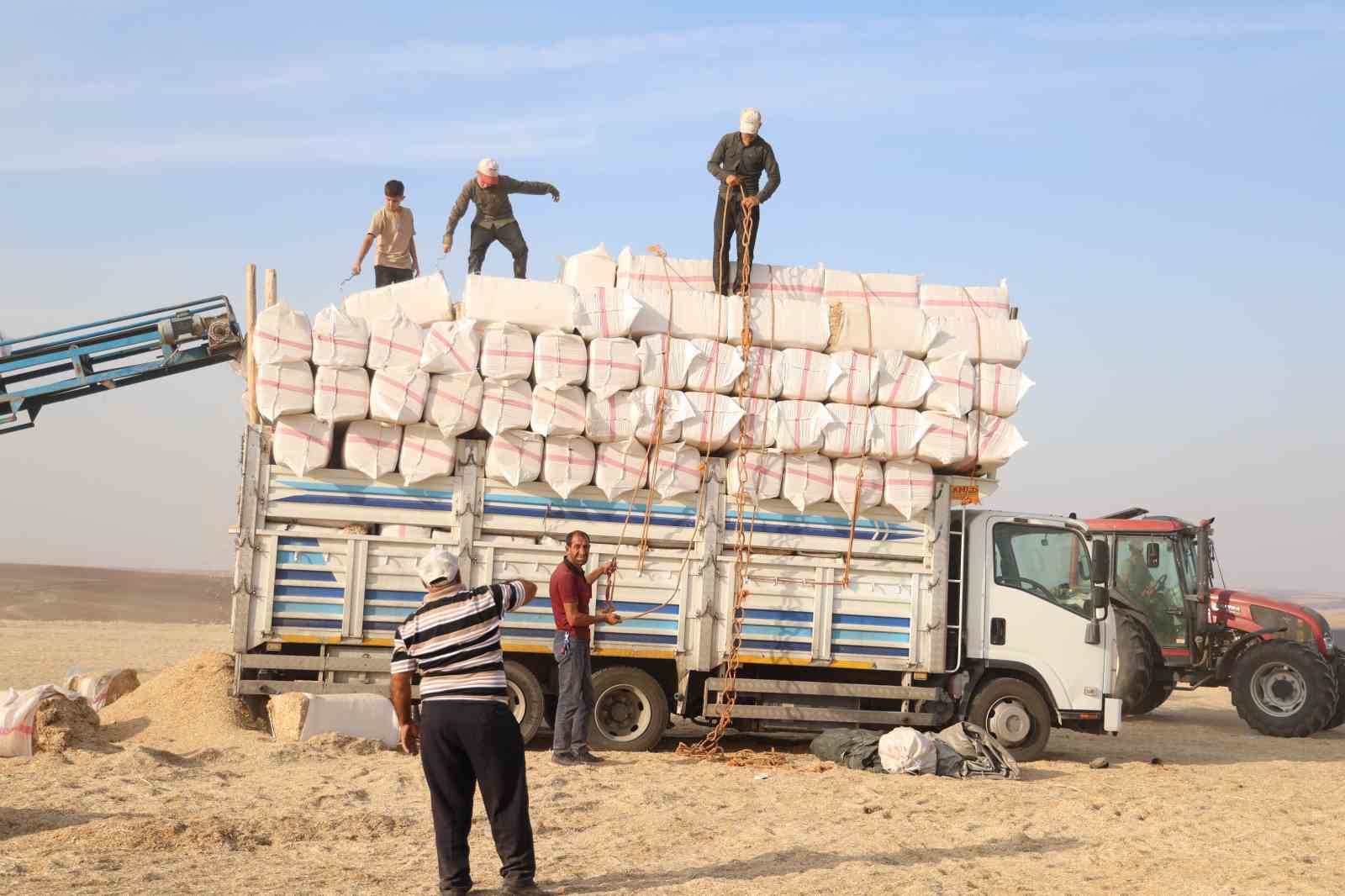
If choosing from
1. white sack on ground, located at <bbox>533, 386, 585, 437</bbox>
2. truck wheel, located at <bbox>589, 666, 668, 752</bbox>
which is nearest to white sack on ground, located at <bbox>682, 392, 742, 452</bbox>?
white sack on ground, located at <bbox>533, 386, 585, 437</bbox>

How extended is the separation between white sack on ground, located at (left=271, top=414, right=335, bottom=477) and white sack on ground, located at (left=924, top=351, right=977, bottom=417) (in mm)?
5298

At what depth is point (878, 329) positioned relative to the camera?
12.8 m

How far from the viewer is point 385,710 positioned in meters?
11.7

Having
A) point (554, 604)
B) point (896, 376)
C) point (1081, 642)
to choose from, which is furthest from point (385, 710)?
point (1081, 642)

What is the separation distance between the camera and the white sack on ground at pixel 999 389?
12.9 metres

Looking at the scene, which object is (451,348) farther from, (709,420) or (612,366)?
(709,420)

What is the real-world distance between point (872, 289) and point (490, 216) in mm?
3734

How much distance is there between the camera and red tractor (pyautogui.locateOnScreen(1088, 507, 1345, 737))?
18406 millimetres

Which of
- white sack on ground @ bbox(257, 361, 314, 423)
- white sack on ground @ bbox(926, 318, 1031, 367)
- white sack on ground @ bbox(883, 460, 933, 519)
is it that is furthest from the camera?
white sack on ground @ bbox(926, 318, 1031, 367)

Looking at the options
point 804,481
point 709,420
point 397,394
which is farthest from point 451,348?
point 804,481

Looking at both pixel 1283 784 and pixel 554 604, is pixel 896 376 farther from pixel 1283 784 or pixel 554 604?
pixel 1283 784

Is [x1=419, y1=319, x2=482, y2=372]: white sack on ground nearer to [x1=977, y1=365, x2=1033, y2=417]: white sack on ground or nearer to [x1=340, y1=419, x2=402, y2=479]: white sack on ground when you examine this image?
[x1=340, y1=419, x2=402, y2=479]: white sack on ground

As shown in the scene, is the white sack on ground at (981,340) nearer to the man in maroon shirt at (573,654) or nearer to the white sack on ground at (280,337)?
the man in maroon shirt at (573,654)

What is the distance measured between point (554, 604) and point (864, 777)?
9.44ft
